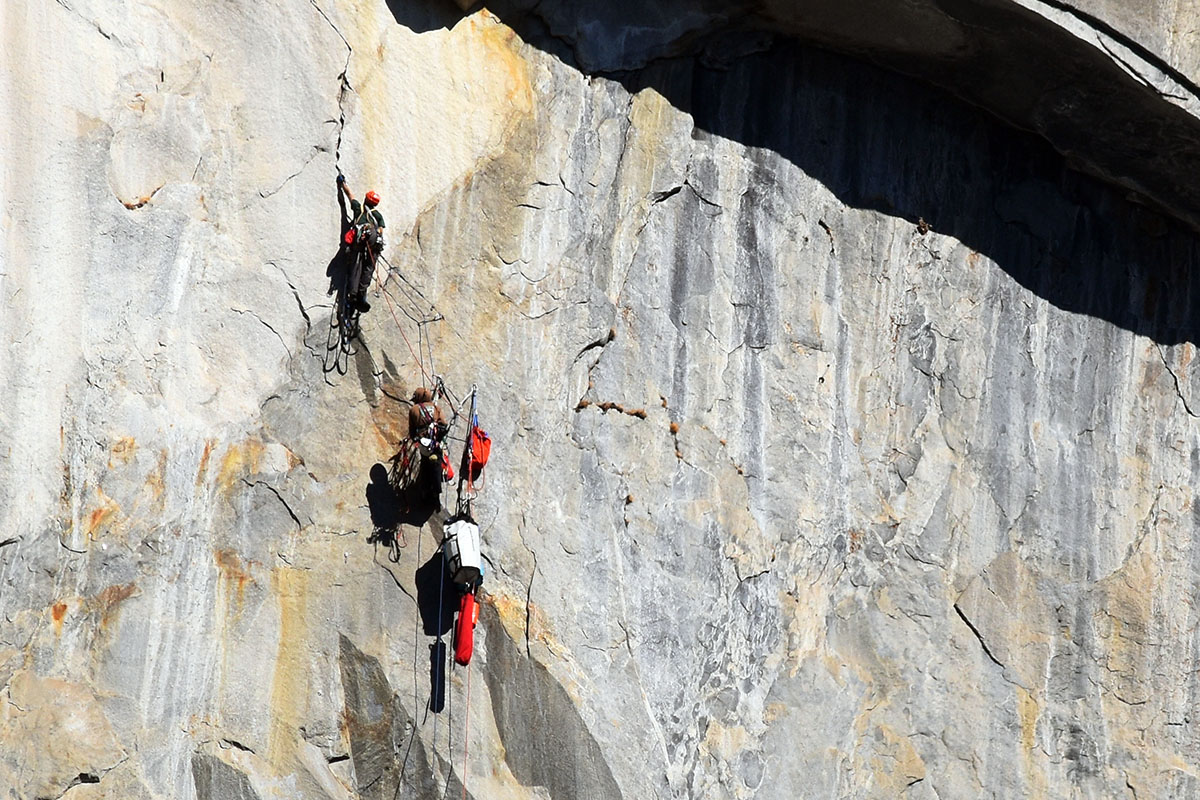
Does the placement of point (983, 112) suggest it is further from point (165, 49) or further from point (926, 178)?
point (165, 49)

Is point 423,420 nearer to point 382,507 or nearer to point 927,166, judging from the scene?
point 382,507

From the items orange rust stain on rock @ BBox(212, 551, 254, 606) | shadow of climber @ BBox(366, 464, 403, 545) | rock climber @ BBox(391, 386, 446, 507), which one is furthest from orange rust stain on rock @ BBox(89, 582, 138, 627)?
rock climber @ BBox(391, 386, 446, 507)

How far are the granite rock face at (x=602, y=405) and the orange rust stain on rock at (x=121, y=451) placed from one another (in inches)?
1.2

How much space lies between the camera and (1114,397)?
7375 millimetres

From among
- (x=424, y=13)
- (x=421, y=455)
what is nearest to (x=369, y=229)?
(x=421, y=455)

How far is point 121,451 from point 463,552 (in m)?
1.29

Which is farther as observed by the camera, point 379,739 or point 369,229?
point 369,229

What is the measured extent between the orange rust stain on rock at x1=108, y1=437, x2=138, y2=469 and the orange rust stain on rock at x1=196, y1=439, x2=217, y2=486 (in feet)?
0.80

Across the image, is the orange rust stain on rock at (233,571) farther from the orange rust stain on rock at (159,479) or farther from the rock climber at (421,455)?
the rock climber at (421,455)

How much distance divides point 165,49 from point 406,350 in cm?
145

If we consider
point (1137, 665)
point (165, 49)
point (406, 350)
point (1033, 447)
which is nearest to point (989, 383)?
point (1033, 447)

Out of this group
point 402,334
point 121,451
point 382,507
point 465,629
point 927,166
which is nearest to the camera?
point 121,451

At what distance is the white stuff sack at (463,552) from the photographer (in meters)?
6.04

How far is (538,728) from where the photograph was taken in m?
6.27
